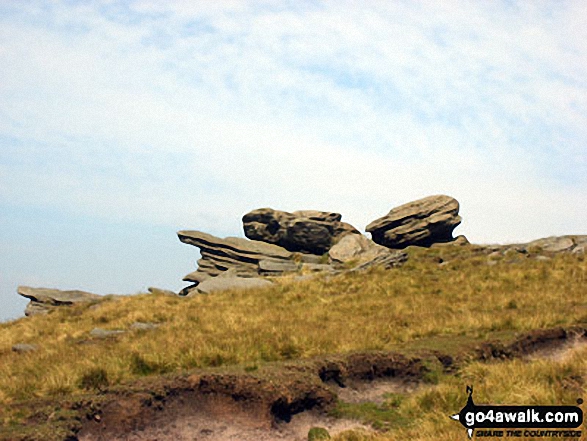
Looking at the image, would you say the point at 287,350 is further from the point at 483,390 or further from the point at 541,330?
the point at 541,330

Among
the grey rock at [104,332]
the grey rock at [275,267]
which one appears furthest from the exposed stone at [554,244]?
the grey rock at [104,332]

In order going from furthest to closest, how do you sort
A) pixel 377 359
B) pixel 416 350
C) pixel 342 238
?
pixel 342 238
pixel 416 350
pixel 377 359

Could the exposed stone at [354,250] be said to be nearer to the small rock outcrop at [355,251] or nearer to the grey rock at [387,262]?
the small rock outcrop at [355,251]

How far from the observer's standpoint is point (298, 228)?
149ft

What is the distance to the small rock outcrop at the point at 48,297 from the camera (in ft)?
108

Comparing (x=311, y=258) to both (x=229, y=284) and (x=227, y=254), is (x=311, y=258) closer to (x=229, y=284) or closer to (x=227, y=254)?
(x=227, y=254)

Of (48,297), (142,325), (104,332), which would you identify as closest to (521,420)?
(104,332)

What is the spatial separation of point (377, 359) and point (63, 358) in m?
7.65

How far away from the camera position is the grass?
1055 cm

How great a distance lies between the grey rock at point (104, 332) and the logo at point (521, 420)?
13682 mm

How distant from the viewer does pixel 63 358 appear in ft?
41.7

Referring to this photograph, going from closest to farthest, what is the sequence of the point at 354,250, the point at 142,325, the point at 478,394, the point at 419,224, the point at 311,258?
the point at 478,394
the point at 142,325
the point at 354,250
the point at 419,224
the point at 311,258

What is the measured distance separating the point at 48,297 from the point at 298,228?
2057 centimetres

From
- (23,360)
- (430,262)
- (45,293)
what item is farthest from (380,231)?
(23,360)
